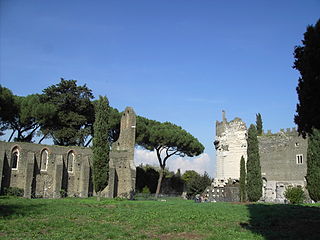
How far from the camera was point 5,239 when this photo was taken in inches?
418

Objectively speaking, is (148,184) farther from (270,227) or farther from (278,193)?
(270,227)

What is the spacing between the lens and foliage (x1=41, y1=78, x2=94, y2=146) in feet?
157

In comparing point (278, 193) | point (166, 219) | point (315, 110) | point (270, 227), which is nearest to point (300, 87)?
point (315, 110)

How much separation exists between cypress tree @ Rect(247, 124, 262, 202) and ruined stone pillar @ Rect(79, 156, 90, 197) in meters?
17.4

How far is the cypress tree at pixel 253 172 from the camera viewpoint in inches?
1288

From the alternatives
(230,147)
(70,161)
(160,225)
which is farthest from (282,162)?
(160,225)

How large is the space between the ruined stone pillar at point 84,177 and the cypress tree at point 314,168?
22526 mm

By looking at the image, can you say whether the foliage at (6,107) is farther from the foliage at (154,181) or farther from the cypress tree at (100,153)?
the foliage at (154,181)

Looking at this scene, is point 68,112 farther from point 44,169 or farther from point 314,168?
point 314,168

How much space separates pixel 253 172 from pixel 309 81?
2558cm

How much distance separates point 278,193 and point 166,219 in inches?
1019

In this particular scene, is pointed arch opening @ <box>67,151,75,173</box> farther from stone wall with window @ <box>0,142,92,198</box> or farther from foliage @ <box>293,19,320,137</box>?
foliage @ <box>293,19,320,137</box>

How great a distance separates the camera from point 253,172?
109ft

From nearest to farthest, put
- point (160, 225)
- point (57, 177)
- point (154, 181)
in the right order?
point (160, 225), point (57, 177), point (154, 181)
